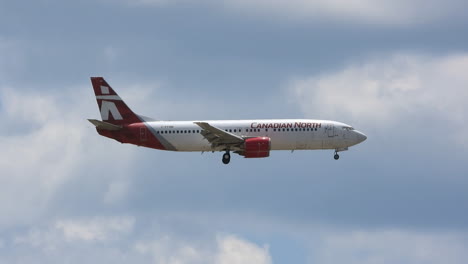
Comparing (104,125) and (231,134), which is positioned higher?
(104,125)

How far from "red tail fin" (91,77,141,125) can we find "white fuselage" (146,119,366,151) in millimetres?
2800

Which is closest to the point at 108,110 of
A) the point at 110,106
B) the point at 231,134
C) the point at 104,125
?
the point at 110,106

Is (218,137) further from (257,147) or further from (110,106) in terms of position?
(110,106)

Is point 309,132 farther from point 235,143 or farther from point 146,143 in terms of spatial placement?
point 146,143

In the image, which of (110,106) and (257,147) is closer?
(257,147)

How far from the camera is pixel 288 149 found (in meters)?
141

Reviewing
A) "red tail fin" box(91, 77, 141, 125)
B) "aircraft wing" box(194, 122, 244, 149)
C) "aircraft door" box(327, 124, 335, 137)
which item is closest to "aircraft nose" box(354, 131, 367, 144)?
"aircraft door" box(327, 124, 335, 137)

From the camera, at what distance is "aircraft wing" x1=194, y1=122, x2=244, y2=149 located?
13700 cm

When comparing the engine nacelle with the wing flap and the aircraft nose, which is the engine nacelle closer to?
the wing flap

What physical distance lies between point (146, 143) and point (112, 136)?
389cm

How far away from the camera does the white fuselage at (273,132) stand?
139375 mm

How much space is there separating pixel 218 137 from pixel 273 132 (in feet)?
20.2

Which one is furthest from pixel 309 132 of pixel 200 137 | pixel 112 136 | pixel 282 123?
pixel 112 136

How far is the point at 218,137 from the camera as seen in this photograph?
455ft
